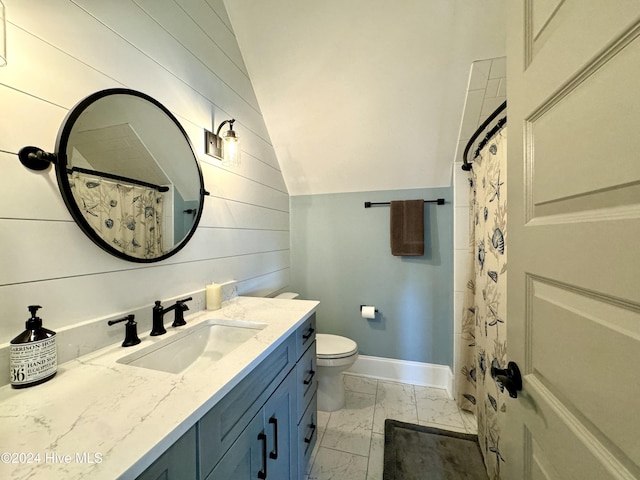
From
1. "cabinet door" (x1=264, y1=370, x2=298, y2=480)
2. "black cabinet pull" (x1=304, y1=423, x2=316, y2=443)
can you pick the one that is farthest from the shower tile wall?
"cabinet door" (x1=264, y1=370, x2=298, y2=480)

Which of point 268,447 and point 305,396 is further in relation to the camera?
point 305,396

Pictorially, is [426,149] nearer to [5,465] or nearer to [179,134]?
[179,134]

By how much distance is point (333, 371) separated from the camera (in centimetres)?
178

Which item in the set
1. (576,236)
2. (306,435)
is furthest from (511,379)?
(306,435)

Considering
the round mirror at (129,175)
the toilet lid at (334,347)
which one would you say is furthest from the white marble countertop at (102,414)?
the toilet lid at (334,347)

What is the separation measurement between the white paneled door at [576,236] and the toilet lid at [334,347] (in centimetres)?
116

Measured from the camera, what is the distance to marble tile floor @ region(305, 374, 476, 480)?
1.40 metres

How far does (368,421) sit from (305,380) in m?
0.84

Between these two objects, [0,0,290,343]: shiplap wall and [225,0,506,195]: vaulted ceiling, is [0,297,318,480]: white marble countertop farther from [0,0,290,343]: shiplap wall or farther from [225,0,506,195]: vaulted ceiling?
[225,0,506,195]: vaulted ceiling

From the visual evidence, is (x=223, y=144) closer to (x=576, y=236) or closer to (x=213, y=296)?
(x=213, y=296)

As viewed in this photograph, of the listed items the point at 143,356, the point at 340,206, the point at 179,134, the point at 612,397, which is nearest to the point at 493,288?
the point at 612,397

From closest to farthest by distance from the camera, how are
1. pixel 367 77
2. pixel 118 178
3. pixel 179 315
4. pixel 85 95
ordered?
pixel 85 95 < pixel 118 178 < pixel 179 315 < pixel 367 77

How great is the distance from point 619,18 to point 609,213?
28 cm

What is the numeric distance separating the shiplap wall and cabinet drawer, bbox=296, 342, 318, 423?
0.64m
